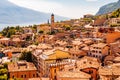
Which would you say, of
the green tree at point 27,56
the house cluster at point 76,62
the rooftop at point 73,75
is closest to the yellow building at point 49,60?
the house cluster at point 76,62

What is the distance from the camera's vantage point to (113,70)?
29.8 meters

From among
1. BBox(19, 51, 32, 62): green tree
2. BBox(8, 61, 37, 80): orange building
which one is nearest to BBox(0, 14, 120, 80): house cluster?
BBox(8, 61, 37, 80): orange building

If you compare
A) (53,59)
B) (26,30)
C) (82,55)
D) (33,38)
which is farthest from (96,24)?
(53,59)

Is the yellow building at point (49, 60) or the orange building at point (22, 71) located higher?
the yellow building at point (49, 60)

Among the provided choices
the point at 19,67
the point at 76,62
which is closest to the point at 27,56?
the point at 19,67

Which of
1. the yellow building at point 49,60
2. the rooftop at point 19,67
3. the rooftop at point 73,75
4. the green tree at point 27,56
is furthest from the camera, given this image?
the green tree at point 27,56

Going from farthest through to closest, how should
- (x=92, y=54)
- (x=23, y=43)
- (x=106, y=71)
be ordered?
(x=23, y=43) → (x=92, y=54) → (x=106, y=71)

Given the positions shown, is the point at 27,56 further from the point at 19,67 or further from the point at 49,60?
the point at 49,60

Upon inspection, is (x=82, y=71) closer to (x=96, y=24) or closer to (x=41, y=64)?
(x=41, y=64)

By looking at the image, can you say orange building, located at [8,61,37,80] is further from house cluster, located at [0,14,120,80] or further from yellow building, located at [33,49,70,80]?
yellow building, located at [33,49,70,80]

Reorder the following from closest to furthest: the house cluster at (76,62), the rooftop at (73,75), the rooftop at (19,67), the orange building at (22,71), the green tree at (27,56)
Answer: the rooftop at (73,75), the house cluster at (76,62), the orange building at (22,71), the rooftop at (19,67), the green tree at (27,56)

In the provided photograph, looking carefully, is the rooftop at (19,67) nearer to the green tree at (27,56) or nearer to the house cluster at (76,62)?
the house cluster at (76,62)

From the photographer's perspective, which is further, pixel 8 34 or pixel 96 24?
pixel 8 34

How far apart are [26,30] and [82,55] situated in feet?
151
